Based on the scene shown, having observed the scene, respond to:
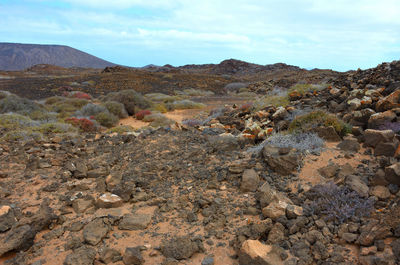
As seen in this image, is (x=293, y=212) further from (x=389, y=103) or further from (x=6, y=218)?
(x=389, y=103)

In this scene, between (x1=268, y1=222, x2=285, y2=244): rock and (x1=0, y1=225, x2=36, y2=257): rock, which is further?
(x1=0, y1=225, x2=36, y2=257): rock

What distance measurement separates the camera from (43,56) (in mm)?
111188

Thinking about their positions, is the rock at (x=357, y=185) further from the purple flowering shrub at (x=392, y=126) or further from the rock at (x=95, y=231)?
the rock at (x=95, y=231)

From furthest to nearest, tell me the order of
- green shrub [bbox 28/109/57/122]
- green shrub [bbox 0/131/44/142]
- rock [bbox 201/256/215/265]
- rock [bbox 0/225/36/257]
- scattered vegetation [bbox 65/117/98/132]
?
green shrub [bbox 28/109/57/122] < scattered vegetation [bbox 65/117/98/132] < green shrub [bbox 0/131/44/142] < rock [bbox 0/225/36/257] < rock [bbox 201/256/215/265]

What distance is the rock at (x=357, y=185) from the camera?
3340mm

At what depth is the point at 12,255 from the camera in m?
3.17

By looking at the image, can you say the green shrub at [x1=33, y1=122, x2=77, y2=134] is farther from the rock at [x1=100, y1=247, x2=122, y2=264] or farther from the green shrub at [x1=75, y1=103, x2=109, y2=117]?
the rock at [x1=100, y1=247, x2=122, y2=264]

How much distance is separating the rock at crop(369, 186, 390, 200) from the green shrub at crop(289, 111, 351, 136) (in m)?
1.89

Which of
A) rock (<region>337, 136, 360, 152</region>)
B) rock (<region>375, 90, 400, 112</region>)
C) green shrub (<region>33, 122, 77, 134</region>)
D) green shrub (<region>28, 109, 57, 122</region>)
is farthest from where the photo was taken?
green shrub (<region>28, 109, 57, 122</region>)

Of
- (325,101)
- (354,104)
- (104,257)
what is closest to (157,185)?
(104,257)

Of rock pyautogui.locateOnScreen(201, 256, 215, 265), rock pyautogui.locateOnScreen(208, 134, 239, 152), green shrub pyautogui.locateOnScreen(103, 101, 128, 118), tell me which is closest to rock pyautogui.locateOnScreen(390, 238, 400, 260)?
rock pyautogui.locateOnScreen(201, 256, 215, 265)

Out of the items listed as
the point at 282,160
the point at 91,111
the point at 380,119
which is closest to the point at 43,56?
the point at 91,111

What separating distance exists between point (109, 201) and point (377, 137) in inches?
158

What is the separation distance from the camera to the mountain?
104750 mm
